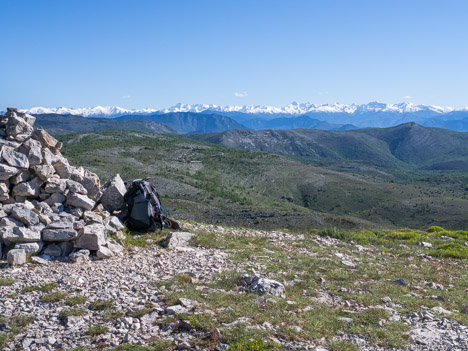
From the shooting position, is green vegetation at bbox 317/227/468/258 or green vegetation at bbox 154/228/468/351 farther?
green vegetation at bbox 317/227/468/258

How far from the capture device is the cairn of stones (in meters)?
10.8

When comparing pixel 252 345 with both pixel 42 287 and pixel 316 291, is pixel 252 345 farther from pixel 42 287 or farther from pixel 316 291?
pixel 42 287

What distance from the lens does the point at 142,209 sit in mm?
13828

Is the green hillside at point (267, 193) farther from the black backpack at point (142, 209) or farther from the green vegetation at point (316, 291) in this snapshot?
the black backpack at point (142, 209)

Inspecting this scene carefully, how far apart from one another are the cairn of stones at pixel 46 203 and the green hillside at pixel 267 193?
30.2 m

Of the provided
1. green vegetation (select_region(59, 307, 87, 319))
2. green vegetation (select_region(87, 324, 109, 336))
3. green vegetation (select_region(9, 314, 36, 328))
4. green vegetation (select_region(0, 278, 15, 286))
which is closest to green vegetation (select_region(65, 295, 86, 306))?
green vegetation (select_region(59, 307, 87, 319))

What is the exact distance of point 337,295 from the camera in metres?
9.21

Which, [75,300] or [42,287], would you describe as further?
[42,287]

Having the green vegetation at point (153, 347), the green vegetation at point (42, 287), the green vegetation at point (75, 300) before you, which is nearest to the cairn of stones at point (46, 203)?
the green vegetation at point (42, 287)

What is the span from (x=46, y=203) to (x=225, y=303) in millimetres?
8102

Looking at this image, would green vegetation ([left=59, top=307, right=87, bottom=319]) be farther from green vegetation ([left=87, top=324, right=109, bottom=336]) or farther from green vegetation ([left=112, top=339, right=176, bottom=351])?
green vegetation ([left=112, top=339, right=176, bottom=351])

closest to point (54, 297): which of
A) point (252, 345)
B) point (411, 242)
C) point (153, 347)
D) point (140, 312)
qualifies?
point (140, 312)

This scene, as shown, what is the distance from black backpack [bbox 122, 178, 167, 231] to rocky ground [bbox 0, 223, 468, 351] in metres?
0.98

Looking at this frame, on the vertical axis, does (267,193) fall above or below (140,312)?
below
